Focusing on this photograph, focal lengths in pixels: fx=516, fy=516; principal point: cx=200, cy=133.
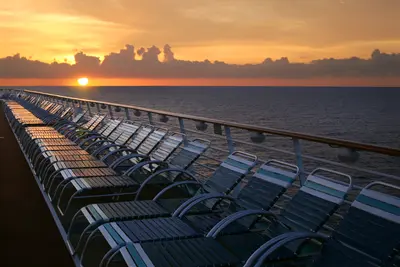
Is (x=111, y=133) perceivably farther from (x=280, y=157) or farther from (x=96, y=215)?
(x=280, y=157)

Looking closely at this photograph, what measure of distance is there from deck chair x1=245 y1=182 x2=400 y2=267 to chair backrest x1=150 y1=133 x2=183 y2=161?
2.55 meters

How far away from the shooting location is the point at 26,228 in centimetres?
392

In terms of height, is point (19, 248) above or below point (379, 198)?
below

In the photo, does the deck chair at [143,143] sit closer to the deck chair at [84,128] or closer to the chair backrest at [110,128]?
the chair backrest at [110,128]

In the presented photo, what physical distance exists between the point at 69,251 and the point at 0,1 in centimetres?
1049

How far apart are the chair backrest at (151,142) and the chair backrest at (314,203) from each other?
8.63ft

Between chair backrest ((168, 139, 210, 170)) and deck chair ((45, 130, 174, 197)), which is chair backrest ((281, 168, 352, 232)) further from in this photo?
deck chair ((45, 130, 174, 197))

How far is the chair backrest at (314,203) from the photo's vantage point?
275cm

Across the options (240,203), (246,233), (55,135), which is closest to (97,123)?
(55,135)

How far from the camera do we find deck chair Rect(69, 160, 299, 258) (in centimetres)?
317

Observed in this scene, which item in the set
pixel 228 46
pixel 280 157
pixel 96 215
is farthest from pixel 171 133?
pixel 228 46

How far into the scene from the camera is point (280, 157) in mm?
26438

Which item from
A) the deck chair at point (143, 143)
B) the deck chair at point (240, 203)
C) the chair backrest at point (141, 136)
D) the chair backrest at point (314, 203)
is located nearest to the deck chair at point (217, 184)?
the deck chair at point (240, 203)

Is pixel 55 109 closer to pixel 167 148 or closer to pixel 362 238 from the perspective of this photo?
pixel 167 148
